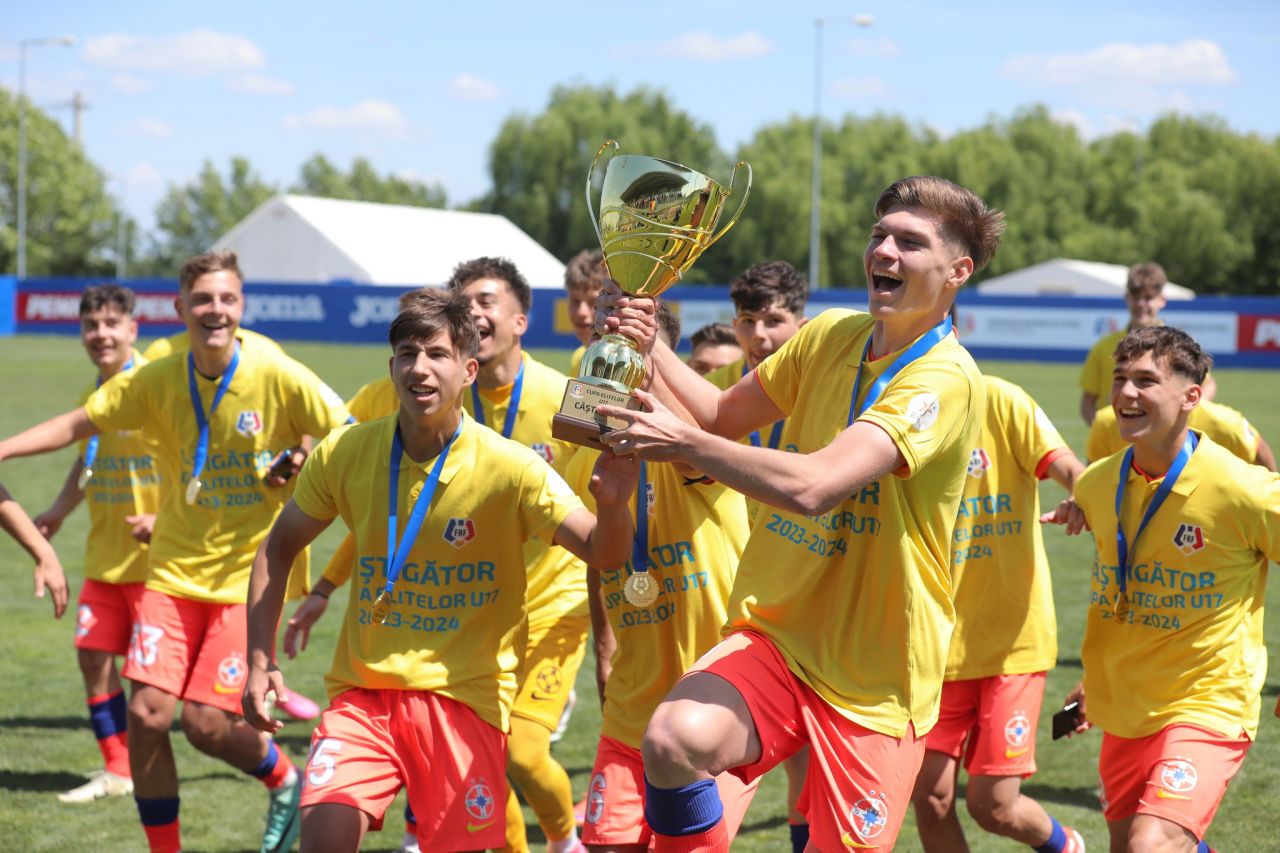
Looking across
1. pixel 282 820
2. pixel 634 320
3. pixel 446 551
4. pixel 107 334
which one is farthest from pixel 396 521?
pixel 107 334

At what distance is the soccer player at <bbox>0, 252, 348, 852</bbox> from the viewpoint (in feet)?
19.1

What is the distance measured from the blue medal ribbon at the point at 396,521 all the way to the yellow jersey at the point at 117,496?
10.2ft

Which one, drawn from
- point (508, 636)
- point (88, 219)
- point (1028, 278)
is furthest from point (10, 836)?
point (88, 219)

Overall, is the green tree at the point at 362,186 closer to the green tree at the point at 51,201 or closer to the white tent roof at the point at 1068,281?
the green tree at the point at 51,201

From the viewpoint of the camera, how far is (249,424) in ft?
19.7

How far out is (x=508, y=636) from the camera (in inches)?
180

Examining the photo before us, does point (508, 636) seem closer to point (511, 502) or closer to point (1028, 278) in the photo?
point (511, 502)

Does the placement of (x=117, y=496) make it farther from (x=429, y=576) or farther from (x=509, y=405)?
(x=429, y=576)

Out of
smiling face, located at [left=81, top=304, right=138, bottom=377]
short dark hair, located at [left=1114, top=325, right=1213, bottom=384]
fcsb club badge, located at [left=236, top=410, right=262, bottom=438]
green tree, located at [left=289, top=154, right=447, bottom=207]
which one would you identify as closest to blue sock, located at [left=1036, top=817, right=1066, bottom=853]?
short dark hair, located at [left=1114, top=325, right=1213, bottom=384]

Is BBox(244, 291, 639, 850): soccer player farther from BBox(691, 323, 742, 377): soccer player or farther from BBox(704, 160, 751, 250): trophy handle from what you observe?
BBox(691, 323, 742, 377): soccer player

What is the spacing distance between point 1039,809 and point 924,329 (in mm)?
2287

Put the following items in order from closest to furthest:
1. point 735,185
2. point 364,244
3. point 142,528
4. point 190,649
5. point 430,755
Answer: point 735,185 → point 430,755 → point 190,649 → point 142,528 → point 364,244

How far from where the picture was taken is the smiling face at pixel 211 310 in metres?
5.97

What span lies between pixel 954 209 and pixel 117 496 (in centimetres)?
496
